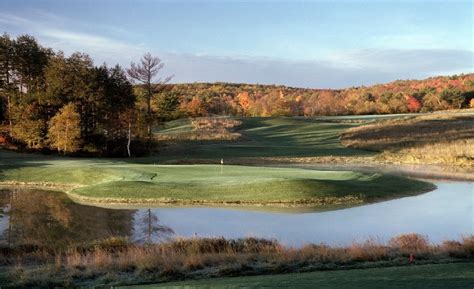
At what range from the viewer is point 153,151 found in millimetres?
55562

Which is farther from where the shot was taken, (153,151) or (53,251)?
(153,151)

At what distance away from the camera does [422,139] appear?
59.7 m

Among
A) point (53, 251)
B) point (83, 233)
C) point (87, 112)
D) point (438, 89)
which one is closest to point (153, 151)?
point (87, 112)

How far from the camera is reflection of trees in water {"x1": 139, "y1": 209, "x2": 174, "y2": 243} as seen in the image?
1833cm

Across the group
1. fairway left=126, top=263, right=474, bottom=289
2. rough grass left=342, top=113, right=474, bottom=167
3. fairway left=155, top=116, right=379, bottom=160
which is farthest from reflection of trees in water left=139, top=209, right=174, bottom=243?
rough grass left=342, top=113, right=474, bottom=167

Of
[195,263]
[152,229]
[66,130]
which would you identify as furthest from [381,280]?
[66,130]

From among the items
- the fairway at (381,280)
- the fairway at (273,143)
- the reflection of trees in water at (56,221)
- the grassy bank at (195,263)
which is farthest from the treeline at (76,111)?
the fairway at (381,280)

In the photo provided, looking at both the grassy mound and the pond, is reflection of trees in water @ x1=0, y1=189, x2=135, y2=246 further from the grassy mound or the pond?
the grassy mound

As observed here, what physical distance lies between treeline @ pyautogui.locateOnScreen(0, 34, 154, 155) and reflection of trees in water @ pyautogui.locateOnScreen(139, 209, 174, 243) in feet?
102

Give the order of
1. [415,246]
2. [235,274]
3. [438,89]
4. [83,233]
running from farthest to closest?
[438,89] < [83,233] < [415,246] < [235,274]

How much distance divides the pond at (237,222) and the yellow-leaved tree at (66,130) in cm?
2523

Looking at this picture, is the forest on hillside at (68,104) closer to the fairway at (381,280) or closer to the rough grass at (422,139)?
the rough grass at (422,139)

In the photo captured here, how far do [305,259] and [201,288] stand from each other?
4.43m

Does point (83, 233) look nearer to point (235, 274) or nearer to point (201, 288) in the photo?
point (235, 274)
